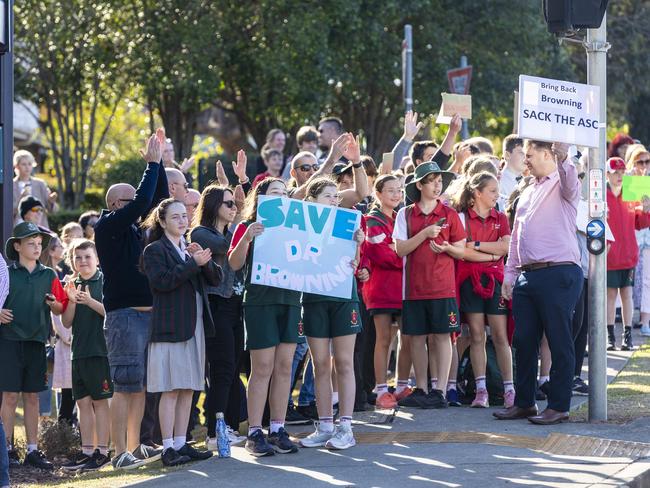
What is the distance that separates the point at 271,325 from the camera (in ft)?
31.0

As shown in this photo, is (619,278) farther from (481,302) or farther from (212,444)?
(212,444)

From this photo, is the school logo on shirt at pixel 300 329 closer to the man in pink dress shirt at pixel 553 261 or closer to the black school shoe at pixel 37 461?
the man in pink dress shirt at pixel 553 261

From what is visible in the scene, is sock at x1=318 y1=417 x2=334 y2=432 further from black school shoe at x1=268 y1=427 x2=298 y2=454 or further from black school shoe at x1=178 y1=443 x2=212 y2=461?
black school shoe at x1=178 y1=443 x2=212 y2=461

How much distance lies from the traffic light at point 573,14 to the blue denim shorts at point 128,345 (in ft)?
12.3

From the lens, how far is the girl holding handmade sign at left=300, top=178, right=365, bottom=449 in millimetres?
9586

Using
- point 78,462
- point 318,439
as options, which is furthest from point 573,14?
point 78,462

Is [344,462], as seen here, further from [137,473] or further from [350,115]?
[350,115]

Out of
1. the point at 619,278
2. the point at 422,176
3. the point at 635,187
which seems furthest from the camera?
the point at 619,278

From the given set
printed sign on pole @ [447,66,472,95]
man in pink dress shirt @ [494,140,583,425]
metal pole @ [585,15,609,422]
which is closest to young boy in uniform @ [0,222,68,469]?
man in pink dress shirt @ [494,140,583,425]

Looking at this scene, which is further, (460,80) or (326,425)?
(460,80)

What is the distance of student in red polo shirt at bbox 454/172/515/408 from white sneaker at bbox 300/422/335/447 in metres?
1.94

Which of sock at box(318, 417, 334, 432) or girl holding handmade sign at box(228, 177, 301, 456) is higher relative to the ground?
girl holding handmade sign at box(228, 177, 301, 456)

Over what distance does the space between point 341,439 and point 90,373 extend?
7.83 feet

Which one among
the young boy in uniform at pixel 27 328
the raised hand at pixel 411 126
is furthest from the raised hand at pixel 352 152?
the young boy in uniform at pixel 27 328
